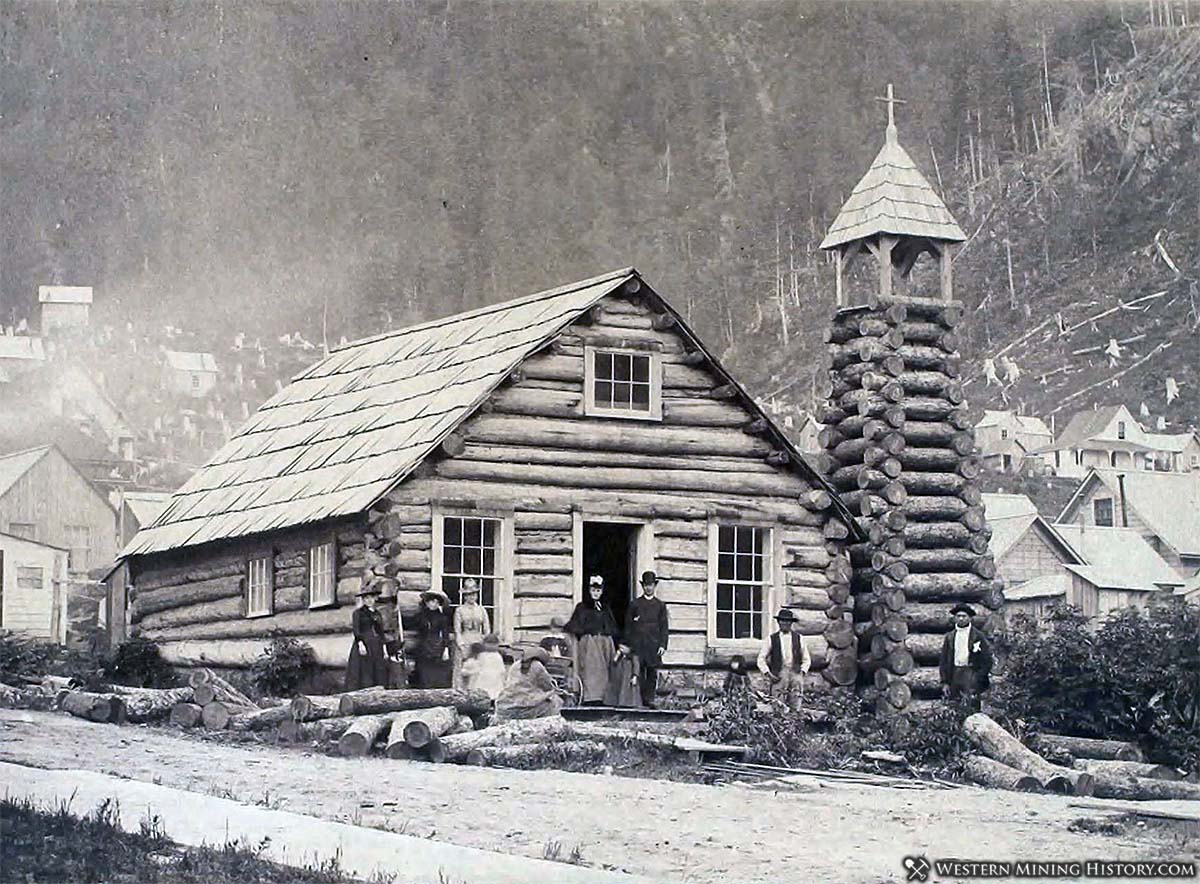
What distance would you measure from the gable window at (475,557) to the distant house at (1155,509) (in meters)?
7.77

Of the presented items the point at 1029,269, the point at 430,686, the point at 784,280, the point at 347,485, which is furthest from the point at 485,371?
the point at 1029,269

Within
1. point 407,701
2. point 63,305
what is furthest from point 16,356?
point 407,701

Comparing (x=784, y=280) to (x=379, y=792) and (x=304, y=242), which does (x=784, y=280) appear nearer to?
(x=304, y=242)

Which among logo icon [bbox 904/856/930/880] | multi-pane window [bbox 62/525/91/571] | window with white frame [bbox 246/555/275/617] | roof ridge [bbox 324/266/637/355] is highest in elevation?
roof ridge [bbox 324/266/637/355]

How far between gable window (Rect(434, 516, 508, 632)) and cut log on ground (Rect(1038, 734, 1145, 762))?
648cm

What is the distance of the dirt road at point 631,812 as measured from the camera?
17719mm

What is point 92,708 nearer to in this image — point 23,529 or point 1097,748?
point 23,529

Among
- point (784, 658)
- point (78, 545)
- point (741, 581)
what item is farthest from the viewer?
point (741, 581)

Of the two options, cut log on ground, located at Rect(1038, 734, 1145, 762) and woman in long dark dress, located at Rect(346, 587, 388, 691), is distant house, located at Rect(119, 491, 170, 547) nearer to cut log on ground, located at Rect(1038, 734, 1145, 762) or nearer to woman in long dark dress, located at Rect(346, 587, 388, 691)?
woman in long dark dress, located at Rect(346, 587, 388, 691)

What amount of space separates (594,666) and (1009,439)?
804cm

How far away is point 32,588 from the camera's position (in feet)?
77.8

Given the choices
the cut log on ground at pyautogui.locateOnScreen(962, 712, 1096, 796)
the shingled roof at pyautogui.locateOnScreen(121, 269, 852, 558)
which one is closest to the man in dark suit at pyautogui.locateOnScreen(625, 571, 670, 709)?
the shingled roof at pyautogui.locateOnScreen(121, 269, 852, 558)

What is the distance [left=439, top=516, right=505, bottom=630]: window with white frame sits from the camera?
986 inches

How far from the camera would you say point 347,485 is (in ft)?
83.5
